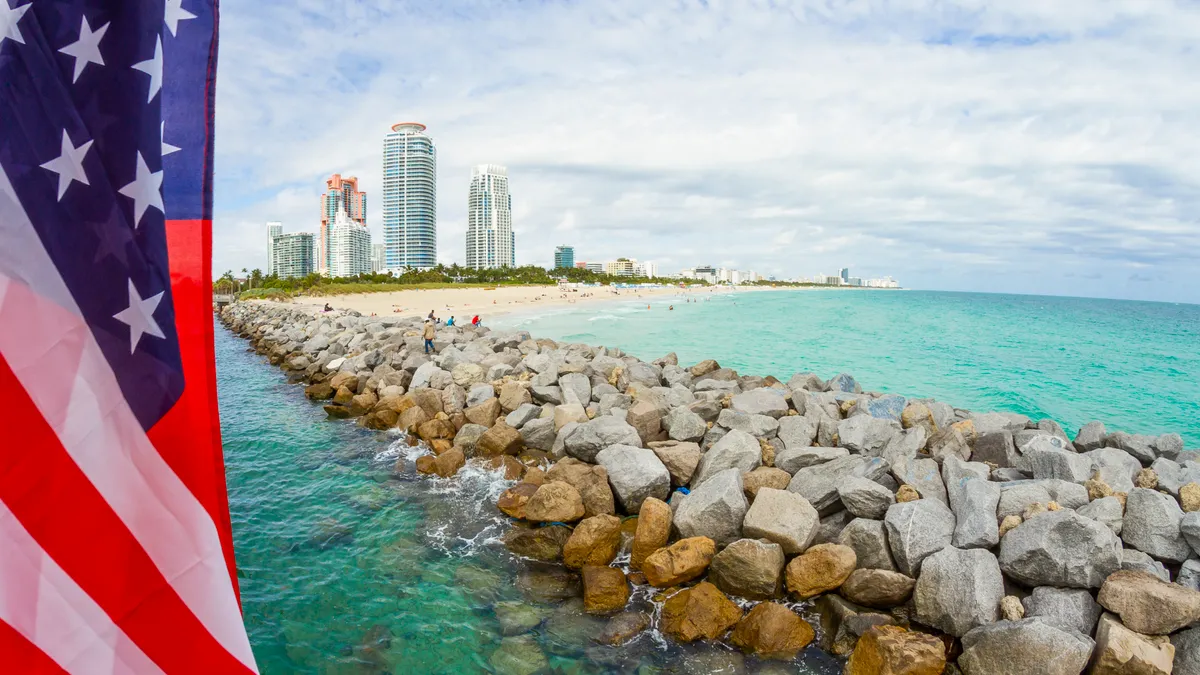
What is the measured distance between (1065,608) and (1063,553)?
509 millimetres

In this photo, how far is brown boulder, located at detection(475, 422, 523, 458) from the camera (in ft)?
36.6

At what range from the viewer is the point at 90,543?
143 centimetres

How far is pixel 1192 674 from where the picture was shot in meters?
5.00

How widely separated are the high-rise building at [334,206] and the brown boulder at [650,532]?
151 meters

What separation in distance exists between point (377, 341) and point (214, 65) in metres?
21.5

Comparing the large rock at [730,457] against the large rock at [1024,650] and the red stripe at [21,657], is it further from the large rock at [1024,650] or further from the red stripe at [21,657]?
the red stripe at [21,657]

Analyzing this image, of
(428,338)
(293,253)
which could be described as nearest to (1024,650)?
(428,338)

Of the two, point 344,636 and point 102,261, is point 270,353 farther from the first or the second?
point 102,261

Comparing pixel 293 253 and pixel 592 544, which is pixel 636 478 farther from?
pixel 293 253

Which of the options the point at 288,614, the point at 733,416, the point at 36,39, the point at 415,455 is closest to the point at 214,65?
the point at 36,39

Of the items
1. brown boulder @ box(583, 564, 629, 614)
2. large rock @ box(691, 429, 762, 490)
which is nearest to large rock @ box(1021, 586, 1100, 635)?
large rock @ box(691, 429, 762, 490)

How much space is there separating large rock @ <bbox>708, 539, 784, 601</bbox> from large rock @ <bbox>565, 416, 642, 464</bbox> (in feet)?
10.3

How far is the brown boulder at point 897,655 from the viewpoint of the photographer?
5.40 meters

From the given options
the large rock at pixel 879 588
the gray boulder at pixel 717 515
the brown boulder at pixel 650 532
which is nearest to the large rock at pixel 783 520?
the gray boulder at pixel 717 515
